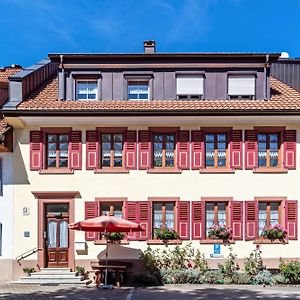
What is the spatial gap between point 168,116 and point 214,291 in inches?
257

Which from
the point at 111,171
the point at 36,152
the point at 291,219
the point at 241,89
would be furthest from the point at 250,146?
the point at 36,152

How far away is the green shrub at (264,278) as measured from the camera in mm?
19328

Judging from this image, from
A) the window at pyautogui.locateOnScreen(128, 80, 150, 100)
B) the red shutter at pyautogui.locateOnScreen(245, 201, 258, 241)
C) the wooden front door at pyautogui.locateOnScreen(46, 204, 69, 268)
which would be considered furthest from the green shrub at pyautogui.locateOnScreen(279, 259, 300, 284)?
the window at pyautogui.locateOnScreen(128, 80, 150, 100)

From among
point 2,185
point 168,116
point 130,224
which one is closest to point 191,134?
point 168,116

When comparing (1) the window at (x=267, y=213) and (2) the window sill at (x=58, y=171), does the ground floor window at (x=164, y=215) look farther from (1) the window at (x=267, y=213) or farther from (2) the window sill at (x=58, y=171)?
(2) the window sill at (x=58, y=171)

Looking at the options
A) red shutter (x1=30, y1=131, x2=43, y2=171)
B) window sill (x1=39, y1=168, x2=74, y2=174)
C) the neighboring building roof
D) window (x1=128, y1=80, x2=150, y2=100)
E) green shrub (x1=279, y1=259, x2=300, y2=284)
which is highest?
window (x1=128, y1=80, x2=150, y2=100)

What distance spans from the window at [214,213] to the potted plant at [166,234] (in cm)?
132

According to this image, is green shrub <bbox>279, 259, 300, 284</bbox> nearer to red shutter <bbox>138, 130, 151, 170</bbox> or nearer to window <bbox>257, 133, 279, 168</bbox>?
window <bbox>257, 133, 279, 168</bbox>

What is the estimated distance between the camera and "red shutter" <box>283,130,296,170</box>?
20500 millimetres

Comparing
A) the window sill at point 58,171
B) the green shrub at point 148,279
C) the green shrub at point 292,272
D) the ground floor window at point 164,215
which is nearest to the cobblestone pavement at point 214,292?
the green shrub at point 148,279

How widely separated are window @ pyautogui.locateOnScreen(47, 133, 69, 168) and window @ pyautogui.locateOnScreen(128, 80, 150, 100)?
3193 mm

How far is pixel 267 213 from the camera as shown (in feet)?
67.6

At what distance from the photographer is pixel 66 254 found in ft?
68.0

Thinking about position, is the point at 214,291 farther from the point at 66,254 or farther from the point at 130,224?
the point at 66,254
